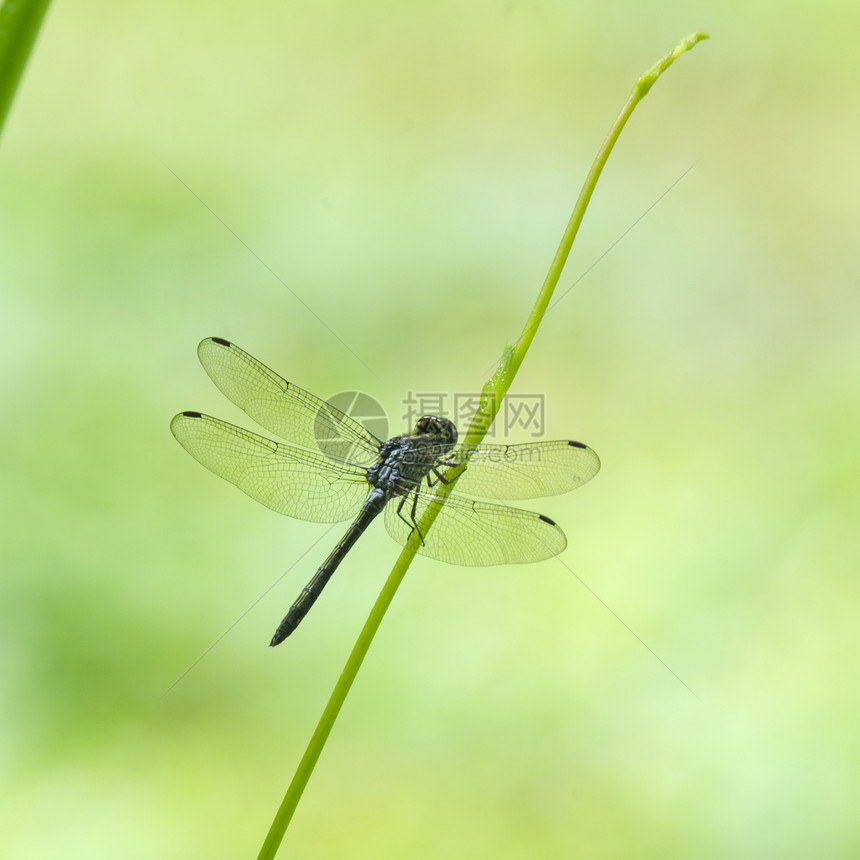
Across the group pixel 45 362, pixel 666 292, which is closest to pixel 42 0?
pixel 45 362

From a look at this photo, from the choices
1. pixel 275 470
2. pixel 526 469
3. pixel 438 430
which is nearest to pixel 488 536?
pixel 526 469

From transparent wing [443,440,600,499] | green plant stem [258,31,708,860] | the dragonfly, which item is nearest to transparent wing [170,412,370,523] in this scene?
the dragonfly

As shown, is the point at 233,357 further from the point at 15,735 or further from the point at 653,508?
the point at 653,508

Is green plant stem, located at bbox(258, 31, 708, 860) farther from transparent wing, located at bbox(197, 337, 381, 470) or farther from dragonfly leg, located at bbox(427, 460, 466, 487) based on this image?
transparent wing, located at bbox(197, 337, 381, 470)

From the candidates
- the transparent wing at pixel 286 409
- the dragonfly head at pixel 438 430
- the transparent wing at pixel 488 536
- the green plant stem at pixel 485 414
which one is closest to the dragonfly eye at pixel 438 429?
the dragonfly head at pixel 438 430

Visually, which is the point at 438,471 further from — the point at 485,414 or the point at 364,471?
the point at 485,414

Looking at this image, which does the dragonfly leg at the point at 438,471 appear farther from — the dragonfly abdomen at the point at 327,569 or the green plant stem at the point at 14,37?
the green plant stem at the point at 14,37
